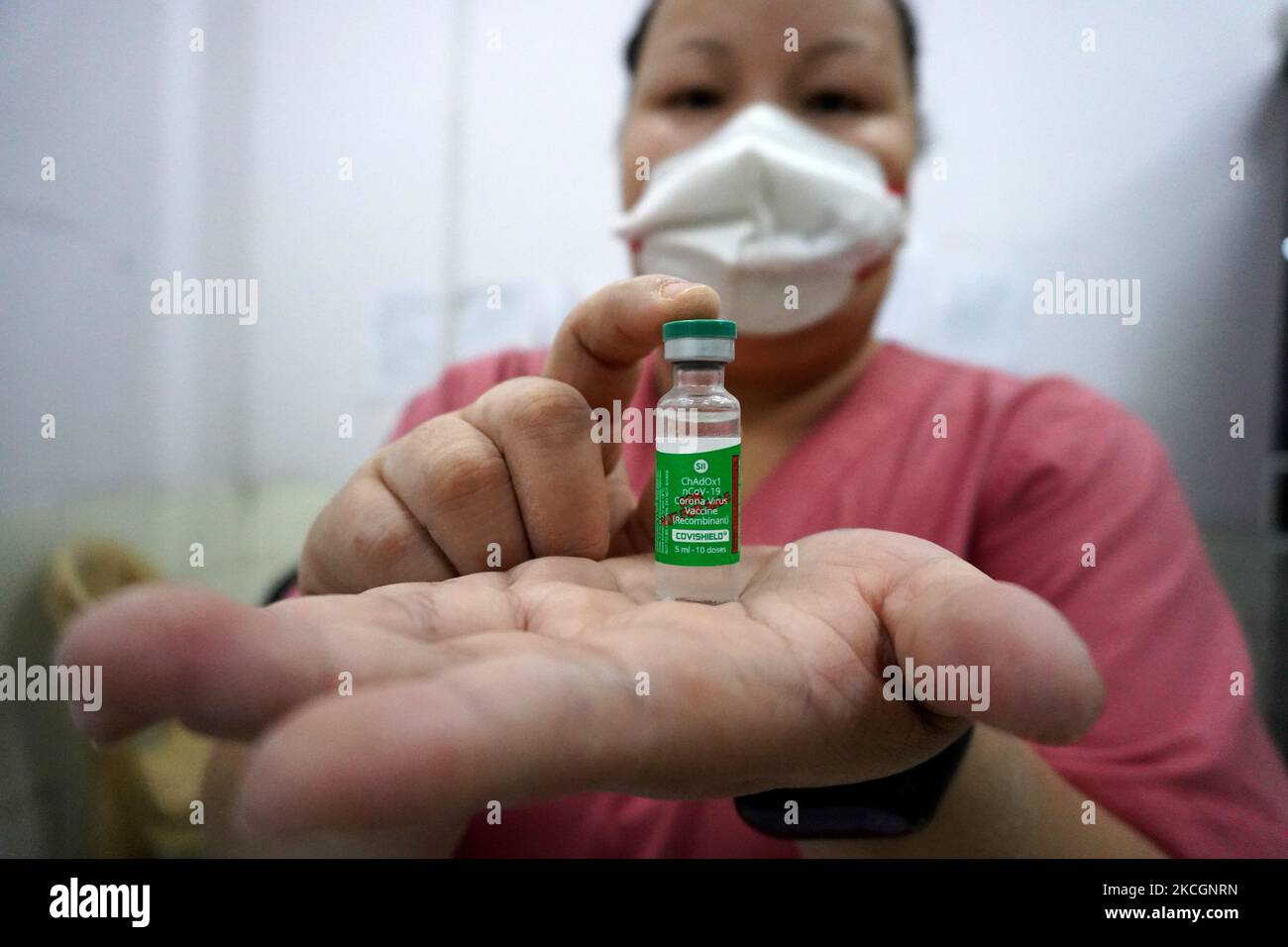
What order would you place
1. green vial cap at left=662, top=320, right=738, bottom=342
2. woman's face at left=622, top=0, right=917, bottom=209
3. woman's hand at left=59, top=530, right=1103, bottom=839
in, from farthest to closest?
woman's face at left=622, top=0, right=917, bottom=209, green vial cap at left=662, top=320, right=738, bottom=342, woman's hand at left=59, top=530, right=1103, bottom=839

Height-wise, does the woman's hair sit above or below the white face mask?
above

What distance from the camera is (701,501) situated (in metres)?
0.55

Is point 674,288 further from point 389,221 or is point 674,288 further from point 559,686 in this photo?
point 389,221

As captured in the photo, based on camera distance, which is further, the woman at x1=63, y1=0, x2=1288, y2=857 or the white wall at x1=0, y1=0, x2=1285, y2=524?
the white wall at x1=0, y1=0, x2=1285, y2=524

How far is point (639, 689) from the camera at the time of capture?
13.4 inches

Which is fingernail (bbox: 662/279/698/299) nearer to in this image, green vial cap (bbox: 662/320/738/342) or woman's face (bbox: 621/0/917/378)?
green vial cap (bbox: 662/320/738/342)

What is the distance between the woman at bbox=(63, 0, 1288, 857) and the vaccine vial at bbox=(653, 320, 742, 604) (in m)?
0.03

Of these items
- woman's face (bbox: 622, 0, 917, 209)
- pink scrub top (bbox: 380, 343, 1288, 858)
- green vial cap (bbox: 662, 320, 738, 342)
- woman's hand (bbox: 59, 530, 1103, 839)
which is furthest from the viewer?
woman's face (bbox: 622, 0, 917, 209)

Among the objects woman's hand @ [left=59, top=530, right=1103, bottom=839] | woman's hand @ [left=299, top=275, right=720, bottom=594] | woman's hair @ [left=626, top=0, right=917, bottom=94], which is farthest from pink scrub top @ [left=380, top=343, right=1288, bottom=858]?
woman's hair @ [left=626, top=0, right=917, bottom=94]

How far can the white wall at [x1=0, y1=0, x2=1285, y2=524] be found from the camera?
1.02m

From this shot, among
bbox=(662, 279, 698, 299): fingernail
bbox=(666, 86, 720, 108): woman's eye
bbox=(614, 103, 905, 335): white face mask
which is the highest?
bbox=(666, 86, 720, 108): woman's eye

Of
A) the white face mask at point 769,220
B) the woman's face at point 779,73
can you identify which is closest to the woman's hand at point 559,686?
the white face mask at point 769,220

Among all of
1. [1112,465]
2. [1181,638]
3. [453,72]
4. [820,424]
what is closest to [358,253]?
[453,72]
